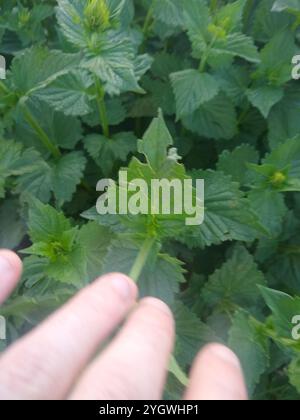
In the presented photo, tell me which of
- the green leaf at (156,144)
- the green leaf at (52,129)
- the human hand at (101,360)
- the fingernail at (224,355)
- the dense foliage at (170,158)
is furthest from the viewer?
the green leaf at (52,129)

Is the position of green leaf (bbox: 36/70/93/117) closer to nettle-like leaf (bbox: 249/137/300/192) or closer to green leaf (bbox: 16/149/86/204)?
green leaf (bbox: 16/149/86/204)

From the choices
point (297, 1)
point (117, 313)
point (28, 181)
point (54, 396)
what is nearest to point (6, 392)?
point (54, 396)

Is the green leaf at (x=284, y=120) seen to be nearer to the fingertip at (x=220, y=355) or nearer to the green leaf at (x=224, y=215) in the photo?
the green leaf at (x=224, y=215)

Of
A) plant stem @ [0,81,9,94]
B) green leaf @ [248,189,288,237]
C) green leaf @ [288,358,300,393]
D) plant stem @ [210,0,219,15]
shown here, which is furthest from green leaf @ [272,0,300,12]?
green leaf @ [288,358,300,393]

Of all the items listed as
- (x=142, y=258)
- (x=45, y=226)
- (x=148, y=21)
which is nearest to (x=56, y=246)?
(x=45, y=226)

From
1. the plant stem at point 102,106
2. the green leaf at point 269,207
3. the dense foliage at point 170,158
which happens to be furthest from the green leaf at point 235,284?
the plant stem at point 102,106

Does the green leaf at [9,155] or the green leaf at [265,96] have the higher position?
the green leaf at [265,96]

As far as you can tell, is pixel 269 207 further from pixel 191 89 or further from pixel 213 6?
pixel 213 6

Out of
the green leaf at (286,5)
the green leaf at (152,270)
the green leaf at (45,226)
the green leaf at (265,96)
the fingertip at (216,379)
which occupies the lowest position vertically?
the green leaf at (152,270)
